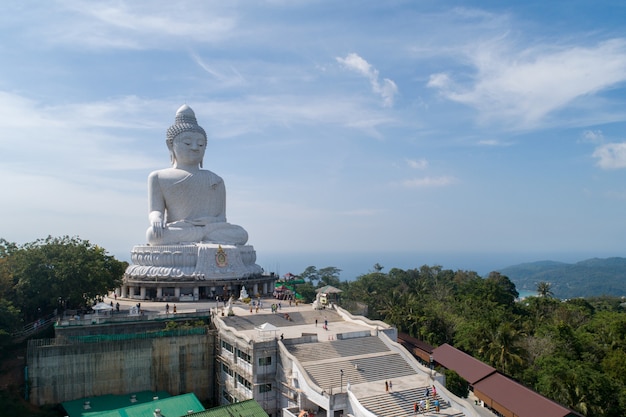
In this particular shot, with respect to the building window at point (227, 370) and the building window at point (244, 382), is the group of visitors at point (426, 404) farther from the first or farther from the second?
the building window at point (227, 370)

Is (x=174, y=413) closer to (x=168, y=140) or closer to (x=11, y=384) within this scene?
(x=11, y=384)

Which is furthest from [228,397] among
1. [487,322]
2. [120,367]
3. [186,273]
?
[487,322]

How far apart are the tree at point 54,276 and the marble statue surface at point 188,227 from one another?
5862 mm

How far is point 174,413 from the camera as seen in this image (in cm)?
2119

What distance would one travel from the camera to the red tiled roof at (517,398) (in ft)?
70.6

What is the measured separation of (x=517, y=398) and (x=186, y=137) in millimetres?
33032

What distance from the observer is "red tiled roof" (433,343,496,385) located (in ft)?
87.0

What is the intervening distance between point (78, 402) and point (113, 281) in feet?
35.7

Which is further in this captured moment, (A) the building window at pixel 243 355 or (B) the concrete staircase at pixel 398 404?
(A) the building window at pixel 243 355

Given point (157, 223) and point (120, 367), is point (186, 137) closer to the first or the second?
point (157, 223)

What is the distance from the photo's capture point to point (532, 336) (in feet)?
103

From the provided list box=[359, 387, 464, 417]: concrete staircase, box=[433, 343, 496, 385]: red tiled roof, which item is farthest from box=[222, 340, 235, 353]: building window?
box=[433, 343, 496, 385]: red tiled roof

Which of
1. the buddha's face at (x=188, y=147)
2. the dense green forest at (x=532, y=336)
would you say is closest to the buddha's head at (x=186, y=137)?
the buddha's face at (x=188, y=147)

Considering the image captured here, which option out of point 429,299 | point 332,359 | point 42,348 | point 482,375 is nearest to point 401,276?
point 429,299
